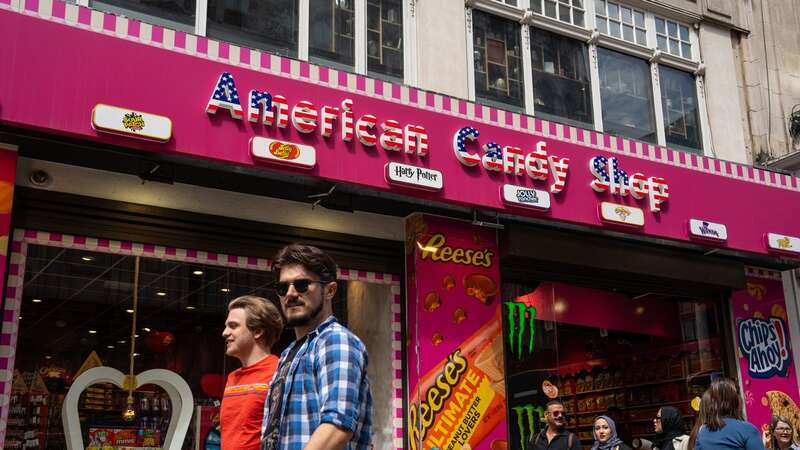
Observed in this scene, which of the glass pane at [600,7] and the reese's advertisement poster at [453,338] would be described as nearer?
the reese's advertisement poster at [453,338]

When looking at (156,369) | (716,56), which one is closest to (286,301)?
A: (156,369)

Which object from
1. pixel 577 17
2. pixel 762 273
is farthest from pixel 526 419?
pixel 577 17

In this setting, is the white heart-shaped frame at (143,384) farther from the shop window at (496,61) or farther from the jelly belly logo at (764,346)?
the jelly belly logo at (764,346)

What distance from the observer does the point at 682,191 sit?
37.6ft

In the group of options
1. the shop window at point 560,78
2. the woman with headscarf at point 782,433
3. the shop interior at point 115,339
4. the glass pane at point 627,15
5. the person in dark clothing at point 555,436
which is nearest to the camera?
the woman with headscarf at point 782,433

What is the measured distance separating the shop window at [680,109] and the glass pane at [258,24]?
605 centimetres

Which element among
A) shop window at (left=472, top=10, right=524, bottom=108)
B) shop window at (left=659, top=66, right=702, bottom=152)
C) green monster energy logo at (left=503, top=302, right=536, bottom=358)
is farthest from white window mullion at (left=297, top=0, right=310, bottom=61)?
shop window at (left=659, top=66, right=702, bottom=152)

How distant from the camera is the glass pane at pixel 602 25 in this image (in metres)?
12.8

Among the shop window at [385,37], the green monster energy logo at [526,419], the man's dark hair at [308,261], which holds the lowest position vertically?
the green monster energy logo at [526,419]

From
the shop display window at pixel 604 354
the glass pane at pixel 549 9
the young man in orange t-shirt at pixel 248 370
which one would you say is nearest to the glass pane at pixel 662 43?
the glass pane at pixel 549 9

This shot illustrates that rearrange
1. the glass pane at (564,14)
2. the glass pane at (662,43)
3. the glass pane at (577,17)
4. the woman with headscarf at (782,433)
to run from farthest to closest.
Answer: the glass pane at (662,43) → the glass pane at (577,17) → the glass pane at (564,14) → the woman with headscarf at (782,433)

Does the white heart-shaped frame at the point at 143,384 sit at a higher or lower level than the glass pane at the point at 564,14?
lower

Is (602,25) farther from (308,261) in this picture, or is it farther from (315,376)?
(315,376)

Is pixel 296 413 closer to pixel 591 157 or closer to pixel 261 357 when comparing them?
pixel 261 357
